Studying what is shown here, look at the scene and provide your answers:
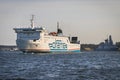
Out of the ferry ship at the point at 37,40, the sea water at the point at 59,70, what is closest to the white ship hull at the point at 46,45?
the ferry ship at the point at 37,40

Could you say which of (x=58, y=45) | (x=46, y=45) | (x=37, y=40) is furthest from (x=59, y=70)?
(x=58, y=45)

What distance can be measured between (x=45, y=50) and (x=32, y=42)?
6.59 m

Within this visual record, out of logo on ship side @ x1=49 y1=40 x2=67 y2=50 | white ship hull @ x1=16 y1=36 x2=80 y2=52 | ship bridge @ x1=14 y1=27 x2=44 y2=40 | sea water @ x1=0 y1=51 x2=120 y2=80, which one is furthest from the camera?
logo on ship side @ x1=49 y1=40 x2=67 y2=50

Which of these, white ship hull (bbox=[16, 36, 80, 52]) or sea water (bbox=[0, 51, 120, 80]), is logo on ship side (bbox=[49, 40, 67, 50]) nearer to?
white ship hull (bbox=[16, 36, 80, 52])

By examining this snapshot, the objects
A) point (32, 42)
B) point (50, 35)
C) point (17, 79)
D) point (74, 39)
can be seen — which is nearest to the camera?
point (17, 79)

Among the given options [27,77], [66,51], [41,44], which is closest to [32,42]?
[41,44]

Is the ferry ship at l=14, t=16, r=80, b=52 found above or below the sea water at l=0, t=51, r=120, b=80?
above

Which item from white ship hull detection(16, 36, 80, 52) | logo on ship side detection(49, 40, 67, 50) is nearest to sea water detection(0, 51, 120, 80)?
white ship hull detection(16, 36, 80, 52)

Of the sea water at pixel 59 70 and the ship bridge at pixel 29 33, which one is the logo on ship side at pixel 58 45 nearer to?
the ship bridge at pixel 29 33

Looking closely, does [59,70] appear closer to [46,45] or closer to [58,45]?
[46,45]

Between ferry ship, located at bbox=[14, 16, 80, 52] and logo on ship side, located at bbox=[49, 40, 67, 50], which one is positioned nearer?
ferry ship, located at bbox=[14, 16, 80, 52]

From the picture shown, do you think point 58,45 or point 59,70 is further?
point 58,45

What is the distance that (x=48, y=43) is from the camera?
147 m

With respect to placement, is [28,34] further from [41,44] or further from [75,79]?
[75,79]
